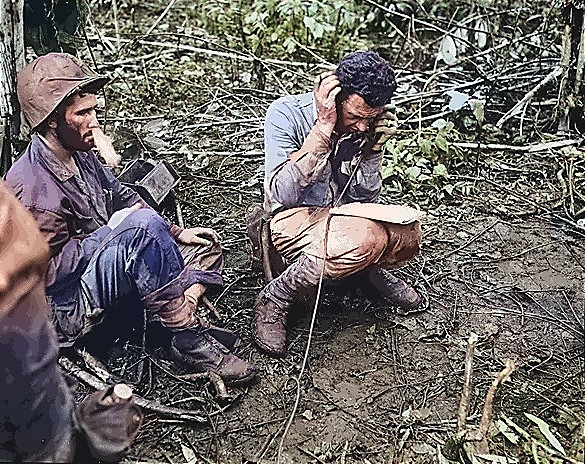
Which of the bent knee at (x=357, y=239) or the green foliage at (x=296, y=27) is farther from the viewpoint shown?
the green foliage at (x=296, y=27)

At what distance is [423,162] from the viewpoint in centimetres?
581

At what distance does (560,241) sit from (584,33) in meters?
1.78

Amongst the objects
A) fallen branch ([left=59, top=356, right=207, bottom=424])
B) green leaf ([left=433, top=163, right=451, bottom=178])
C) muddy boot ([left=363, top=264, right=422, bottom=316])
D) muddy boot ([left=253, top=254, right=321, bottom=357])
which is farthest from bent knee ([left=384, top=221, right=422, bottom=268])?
green leaf ([left=433, top=163, right=451, bottom=178])

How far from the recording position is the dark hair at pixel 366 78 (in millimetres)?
3838

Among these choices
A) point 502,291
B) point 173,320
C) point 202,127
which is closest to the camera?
point 173,320


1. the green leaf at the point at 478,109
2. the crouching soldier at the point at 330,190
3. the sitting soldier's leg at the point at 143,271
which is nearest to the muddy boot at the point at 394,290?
the crouching soldier at the point at 330,190

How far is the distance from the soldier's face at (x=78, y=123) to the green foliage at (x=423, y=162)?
8.54 feet

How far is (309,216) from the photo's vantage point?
417cm

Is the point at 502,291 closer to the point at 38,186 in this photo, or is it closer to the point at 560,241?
the point at 560,241

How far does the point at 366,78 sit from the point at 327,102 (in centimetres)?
22

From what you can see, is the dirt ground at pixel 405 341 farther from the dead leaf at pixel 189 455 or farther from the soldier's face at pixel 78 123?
the soldier's face at pixel 78 123

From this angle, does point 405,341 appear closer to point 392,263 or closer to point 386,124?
point 392,263

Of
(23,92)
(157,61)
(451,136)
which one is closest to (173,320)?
(23,92)

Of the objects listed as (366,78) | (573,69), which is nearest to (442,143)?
(573,69)
